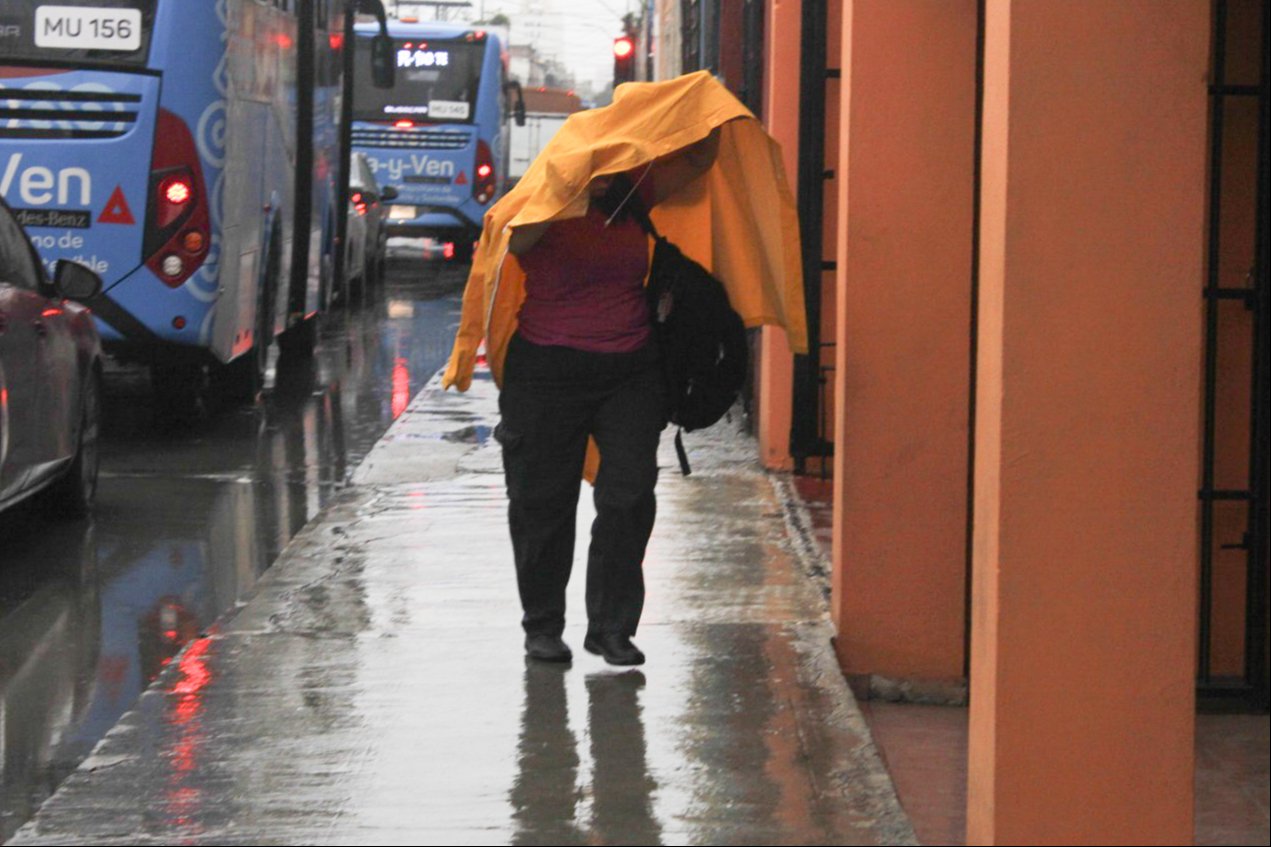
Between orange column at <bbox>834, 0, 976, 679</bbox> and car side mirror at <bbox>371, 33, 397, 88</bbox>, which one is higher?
car side mirror at <bbox>371, 33, 397, 88</bbox>

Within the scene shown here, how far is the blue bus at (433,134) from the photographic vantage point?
2964cm

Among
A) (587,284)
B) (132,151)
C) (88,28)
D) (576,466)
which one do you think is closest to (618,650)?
(576,466)

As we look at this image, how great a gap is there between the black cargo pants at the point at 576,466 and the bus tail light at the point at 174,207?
5.96 metres

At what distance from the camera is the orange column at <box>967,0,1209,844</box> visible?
427 centimetres

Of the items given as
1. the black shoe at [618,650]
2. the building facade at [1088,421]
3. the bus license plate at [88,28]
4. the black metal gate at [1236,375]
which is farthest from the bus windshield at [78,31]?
the building facade at [1088,421]

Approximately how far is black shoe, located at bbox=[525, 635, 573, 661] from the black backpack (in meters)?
0.74

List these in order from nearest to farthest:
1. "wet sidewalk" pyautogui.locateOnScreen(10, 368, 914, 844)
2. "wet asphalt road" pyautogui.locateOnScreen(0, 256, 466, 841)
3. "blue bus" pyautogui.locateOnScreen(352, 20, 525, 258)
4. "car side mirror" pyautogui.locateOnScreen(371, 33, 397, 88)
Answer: "wet sidewalk" pyautogui.locateOnScreen(10, 368, 914, 844)
"wet asphalt road" pyautogui.locateOnScreen(0, 256, 466, 841)
"car side mirror" pyautogui.locateOnScreen(371, 33, 397, 88)
"blue bus" pyautogui.locateOnScreen(352, 20, 525, 258)

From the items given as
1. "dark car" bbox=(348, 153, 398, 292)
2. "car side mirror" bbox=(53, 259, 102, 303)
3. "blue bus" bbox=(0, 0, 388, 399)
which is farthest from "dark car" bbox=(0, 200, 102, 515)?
"dark car" bbox=(348, 153, 398, 292)

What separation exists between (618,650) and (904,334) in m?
1.31

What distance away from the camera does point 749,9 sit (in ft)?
40.1

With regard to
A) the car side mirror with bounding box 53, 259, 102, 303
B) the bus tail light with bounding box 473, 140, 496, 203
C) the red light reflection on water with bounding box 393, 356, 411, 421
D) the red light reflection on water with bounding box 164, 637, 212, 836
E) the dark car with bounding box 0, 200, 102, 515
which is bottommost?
the red light reflection on water with bounding box 164, 637, 212, 836

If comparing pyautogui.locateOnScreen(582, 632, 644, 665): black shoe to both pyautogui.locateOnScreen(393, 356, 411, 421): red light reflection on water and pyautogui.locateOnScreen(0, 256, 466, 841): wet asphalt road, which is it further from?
pyautogui.locateOnScreen(393, 356, 411, 421): red light reflection on water

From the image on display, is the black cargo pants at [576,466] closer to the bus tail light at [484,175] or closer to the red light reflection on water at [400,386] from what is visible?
the red light reflection on water at [400,386]

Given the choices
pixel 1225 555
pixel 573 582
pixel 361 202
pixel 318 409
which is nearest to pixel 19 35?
pixel 318 409
